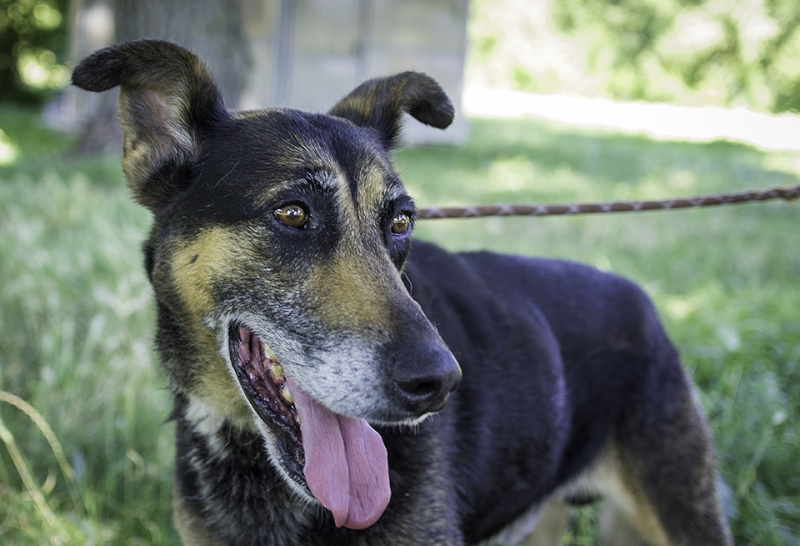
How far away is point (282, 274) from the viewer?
2529mm

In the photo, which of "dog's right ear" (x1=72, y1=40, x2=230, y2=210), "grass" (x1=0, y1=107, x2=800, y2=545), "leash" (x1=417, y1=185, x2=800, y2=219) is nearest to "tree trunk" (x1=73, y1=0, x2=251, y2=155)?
"grass" (x1=0, y1=107, x2=800, y2=545)

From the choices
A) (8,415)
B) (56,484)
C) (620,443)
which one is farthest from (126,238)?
(620,443)

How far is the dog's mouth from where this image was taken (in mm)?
2424

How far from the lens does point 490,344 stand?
10.9ft

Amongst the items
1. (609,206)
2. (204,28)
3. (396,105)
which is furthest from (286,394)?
(204,28)

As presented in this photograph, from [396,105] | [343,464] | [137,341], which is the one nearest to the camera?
[343,464]

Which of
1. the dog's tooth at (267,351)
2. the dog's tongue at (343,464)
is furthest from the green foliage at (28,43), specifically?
the dog's tongue at (343,464)

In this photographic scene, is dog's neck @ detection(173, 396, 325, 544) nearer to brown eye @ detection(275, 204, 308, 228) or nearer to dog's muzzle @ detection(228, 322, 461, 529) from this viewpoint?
dog's muzzle @ detection(228, 322, 461, 529)

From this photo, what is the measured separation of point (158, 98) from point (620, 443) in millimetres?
2415

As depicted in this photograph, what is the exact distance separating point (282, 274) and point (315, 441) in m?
0.52

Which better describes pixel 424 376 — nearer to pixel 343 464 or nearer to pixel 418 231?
pixel 343 464

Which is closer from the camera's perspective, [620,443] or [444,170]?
[620,443]

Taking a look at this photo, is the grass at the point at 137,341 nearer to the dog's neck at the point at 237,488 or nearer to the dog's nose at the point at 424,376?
the dog's neck at the point at 237,488

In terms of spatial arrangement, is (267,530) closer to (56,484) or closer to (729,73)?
(56,484)
